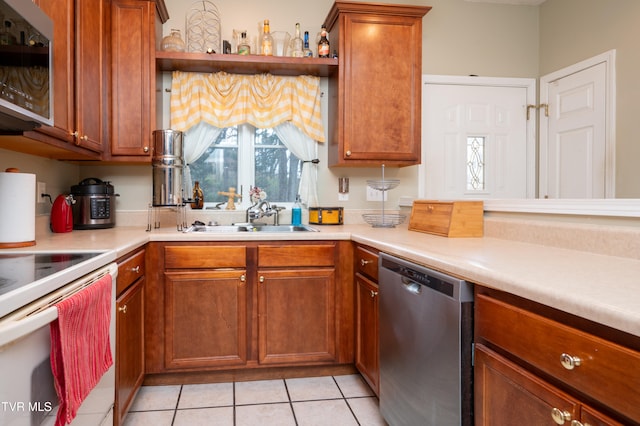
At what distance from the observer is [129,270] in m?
1.92

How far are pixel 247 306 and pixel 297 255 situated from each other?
397mm

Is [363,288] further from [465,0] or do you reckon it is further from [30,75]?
[465,0]

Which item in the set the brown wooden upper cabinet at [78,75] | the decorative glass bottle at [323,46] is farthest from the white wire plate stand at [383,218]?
the brown wooden upper cabinet at [78,75]

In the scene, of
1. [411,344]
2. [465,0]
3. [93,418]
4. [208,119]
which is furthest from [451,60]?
[93,418]

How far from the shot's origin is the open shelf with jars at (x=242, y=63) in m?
2.65

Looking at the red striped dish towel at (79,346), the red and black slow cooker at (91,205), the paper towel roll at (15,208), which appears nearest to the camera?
the red striped dish towel at (79,346)

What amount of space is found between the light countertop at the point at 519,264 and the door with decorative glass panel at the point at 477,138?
1.15m

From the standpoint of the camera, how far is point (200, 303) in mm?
2279

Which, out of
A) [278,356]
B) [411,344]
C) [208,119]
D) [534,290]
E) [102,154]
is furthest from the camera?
[208,119]

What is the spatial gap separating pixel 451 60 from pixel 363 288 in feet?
6.83

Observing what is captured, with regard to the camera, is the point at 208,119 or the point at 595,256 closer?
the point at 595,256

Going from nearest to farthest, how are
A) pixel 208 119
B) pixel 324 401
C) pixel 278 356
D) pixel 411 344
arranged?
pixel 411 344 < pixel 324 401 < pixel 278 356 < pixel 208 119

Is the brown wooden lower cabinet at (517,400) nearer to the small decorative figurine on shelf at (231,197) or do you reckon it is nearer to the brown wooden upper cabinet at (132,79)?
the small decorative figurine on shelf at (231,197)

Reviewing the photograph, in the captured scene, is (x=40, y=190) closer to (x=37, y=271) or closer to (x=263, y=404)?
(x=37, y=271)
